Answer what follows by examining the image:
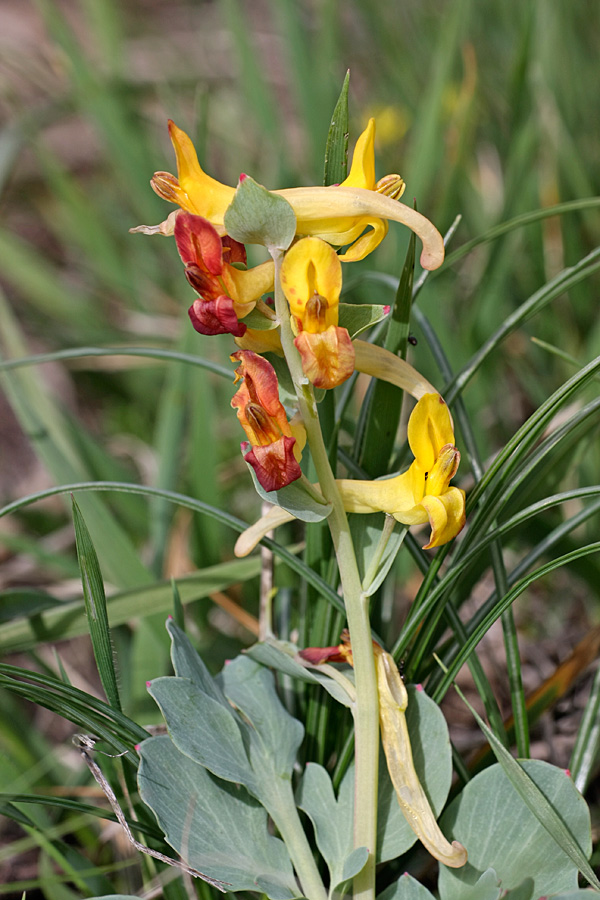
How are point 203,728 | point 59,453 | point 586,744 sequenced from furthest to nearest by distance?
point 59,453
point 586,744
point 203,728

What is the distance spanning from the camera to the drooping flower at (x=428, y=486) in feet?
1.51

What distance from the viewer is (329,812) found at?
554 millimetres

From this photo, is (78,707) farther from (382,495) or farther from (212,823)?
(382,495)

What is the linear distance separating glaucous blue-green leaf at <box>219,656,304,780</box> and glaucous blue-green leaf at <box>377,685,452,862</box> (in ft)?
0.25

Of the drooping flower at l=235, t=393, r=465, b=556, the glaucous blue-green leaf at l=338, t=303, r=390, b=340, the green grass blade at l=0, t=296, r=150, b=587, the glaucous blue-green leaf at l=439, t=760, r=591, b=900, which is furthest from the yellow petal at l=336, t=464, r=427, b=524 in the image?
the green grass blade at l=0, t=296, r=150, b=587

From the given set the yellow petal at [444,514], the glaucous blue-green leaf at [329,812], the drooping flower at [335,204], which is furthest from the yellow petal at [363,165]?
the glaucous blue-green leaf at [329,812]

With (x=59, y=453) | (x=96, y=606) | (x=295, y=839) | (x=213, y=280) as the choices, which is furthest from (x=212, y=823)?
(x=59, y=453)

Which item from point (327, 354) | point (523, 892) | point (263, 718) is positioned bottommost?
point (523, 892)

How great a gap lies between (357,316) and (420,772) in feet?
1.10

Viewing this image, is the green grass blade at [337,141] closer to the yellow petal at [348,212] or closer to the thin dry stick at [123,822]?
the yellow petal at [348,212]

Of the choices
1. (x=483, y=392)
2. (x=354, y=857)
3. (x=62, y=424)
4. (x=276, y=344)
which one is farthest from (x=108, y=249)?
(x=354, y=857)

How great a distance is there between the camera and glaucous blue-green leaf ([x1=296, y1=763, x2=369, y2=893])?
0.53m

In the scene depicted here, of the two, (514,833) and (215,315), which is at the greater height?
(215,315)

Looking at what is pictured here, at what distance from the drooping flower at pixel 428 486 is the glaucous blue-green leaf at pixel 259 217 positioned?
137 mm
